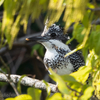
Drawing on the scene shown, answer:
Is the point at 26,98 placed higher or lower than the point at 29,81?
higher

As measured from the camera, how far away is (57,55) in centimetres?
191

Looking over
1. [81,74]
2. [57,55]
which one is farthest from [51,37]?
[81,74]

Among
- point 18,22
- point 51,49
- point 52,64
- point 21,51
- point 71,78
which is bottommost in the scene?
point 21,51

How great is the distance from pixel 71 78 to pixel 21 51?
2918mm

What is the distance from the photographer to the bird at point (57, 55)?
185 centimetres

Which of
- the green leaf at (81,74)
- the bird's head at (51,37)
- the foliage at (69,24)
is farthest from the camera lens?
the bird's head at (51,37)

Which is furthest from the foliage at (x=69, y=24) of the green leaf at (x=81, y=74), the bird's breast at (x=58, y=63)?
the bird's breast at (x=58, y=63)

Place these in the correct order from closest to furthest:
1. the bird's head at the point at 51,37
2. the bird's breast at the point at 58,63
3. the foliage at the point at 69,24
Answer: the foliage at the point at 69,24 < the bird's breast at the point at 58,63 < the bird's head at the point at 51,37

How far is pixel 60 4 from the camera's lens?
2.53ft

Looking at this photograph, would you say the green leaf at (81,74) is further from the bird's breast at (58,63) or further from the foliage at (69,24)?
the bird's breast at (58,63)

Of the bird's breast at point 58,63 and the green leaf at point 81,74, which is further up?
the green leaf at point 81,74

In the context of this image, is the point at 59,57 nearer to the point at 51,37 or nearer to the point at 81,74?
the point at 51,37

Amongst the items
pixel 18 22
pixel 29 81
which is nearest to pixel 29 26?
pixel 29 81

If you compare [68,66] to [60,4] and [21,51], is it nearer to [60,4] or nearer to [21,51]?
[60,4]
